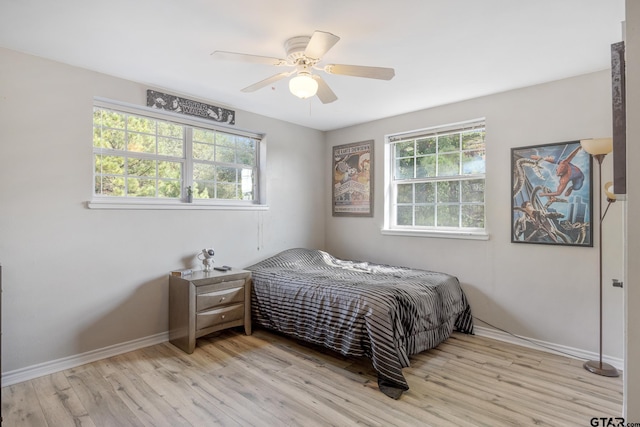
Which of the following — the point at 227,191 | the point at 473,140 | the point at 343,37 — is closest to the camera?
the point at 343,37

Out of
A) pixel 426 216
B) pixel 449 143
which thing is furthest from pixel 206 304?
pixel 449 143

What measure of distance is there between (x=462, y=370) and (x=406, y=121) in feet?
8.64

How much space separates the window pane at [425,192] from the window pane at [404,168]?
0.62 feet

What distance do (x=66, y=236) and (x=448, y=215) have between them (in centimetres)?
356

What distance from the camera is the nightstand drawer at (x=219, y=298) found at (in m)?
2.90

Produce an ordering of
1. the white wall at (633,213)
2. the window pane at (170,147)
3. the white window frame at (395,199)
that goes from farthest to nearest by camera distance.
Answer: the white window frame at (395,199)
the window pane at (170,147)
the white wall at (633,213)

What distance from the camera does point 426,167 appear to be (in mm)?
3836

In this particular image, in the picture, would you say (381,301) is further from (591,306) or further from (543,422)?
(591,306)

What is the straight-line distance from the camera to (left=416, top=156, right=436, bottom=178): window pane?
149 inches

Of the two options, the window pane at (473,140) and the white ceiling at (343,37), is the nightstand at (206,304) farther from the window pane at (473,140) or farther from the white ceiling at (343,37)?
the window pane at (473,140)

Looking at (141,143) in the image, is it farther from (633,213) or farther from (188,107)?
(633,213)

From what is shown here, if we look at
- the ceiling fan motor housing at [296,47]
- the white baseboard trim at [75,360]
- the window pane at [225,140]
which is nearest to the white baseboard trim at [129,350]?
the white baseboard trim at [75,360]

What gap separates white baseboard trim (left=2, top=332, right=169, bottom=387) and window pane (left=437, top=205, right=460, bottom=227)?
3053 millimetres

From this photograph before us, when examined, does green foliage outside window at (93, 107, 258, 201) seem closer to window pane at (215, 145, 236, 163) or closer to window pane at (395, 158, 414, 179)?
window pane at (215, 145, 236, 163)
